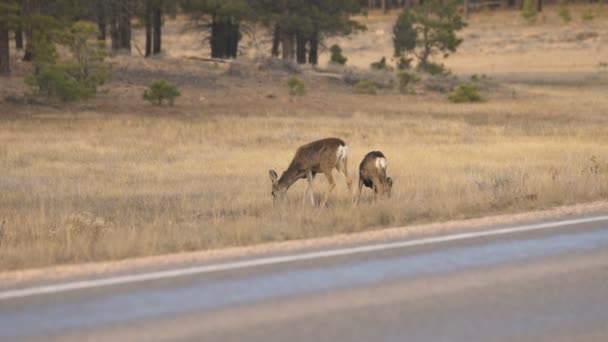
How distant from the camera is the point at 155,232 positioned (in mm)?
9930

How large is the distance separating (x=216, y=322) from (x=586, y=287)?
2942 millimetres

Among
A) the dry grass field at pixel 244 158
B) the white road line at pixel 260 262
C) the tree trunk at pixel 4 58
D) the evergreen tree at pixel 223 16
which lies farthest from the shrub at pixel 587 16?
the white road line at pixel 260 262

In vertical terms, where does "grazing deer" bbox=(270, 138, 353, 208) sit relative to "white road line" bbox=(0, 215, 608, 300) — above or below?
above

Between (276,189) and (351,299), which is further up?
(276,189)

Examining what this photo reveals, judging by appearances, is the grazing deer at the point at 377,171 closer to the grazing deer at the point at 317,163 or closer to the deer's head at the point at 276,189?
the grazing deer at the point at 317,163

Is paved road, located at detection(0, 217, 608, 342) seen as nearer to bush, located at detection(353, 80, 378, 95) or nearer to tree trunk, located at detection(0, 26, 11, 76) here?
A: tree trunk, located at detection(0, 26, 11, 76)

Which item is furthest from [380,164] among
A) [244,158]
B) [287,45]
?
[287,45]

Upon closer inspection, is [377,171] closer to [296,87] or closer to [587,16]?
[296,87]

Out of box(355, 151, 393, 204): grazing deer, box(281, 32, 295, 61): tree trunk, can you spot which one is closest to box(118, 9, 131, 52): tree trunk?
box(281, 32, 295, 61): tree trunk

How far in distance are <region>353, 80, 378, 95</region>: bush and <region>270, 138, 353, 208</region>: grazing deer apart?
99.7ft

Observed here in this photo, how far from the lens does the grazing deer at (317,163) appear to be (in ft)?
42.9

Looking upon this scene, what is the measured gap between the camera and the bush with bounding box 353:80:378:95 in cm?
4359

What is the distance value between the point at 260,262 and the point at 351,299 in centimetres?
148

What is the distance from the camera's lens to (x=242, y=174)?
18.5 metres
